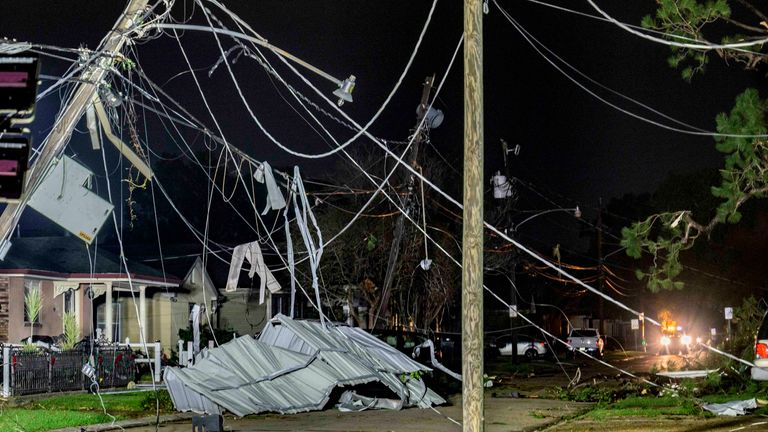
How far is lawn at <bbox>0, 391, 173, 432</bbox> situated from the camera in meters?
16.1

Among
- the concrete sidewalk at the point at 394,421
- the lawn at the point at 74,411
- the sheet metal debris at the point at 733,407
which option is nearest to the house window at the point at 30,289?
the lawn at the point at 74,411

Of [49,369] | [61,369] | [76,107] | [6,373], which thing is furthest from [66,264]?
[76,107]

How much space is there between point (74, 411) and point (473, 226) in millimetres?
10822

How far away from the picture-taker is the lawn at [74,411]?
16.1 meters

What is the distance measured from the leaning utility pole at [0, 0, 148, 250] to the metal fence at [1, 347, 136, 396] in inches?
381

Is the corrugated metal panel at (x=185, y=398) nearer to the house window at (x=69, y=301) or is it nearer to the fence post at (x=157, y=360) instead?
the fence post at (x=157, y=360)

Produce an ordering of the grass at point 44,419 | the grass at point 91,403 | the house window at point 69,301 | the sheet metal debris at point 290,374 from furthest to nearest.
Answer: the house window at point 69,301, the grass at point 91,403, the sheet metal debris at point 290,374, the grass at point 44,419

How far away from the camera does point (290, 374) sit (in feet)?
60.9

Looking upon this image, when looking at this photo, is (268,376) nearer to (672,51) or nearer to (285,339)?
(285,339)

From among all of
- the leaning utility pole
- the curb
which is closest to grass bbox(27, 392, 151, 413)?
the curb

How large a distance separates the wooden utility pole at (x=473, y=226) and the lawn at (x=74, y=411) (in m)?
6.94

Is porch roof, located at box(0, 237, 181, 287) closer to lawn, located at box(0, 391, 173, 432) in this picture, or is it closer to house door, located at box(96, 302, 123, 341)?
house door, located at box(96, 302, 123, 341)

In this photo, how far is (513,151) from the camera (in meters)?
38.9

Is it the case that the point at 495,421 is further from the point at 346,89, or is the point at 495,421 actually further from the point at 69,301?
the point at 69,301
